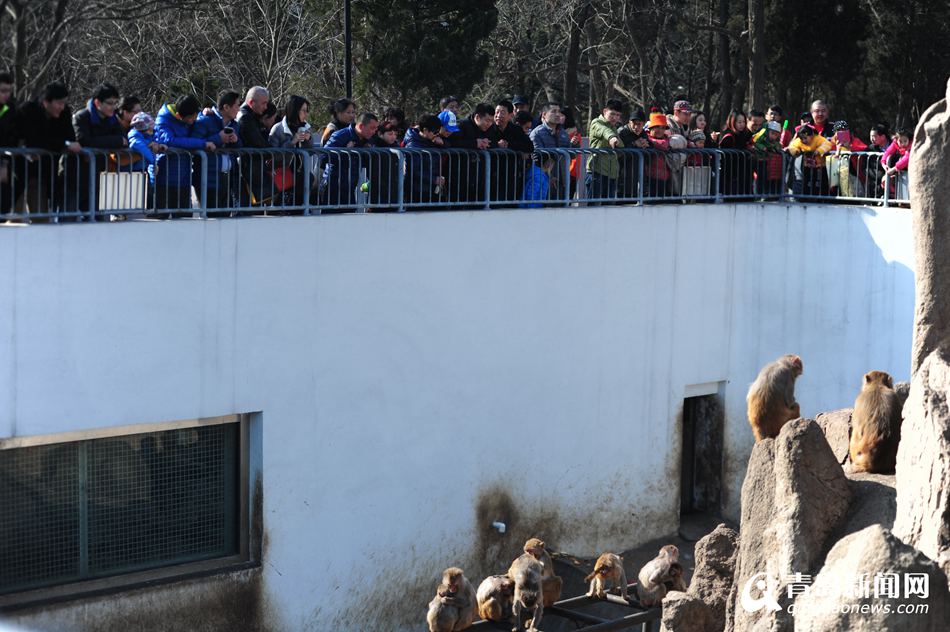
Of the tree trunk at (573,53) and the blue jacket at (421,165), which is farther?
the tree trunk at (573,53)

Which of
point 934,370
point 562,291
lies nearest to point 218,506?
point 562,291

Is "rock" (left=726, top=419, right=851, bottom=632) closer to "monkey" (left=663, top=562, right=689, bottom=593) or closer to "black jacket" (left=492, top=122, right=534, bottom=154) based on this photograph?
"monkey" (left=663, top=562, right=689, bottom=593)

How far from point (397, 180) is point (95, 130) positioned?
312cm

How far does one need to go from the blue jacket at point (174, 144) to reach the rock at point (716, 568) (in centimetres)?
565

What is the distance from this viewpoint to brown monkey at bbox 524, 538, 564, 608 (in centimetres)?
1337

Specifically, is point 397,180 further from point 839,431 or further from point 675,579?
point 839,431

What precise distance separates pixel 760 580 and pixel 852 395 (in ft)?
30.2

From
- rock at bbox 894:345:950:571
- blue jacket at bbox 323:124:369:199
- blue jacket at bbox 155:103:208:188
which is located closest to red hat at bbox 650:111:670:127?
blue jacket at bbox 323:124:369:199

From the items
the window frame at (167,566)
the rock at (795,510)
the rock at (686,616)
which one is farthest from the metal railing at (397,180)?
the rock at (795,510)

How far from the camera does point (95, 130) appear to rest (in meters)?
12.9

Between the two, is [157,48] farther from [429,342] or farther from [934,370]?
[934,370]

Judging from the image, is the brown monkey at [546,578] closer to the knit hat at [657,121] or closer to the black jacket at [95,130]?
the black jacket at [95,130]

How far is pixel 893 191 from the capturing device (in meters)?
17.2

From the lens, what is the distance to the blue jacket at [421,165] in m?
14.8
